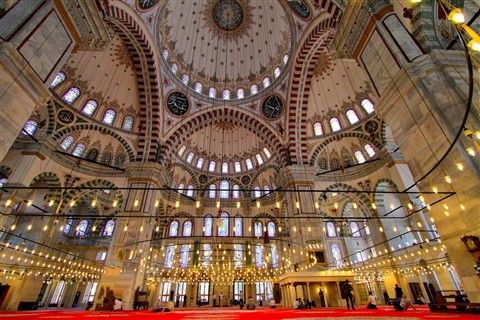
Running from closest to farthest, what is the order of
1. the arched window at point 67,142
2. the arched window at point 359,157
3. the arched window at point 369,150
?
the arched window at point 67,142 → the arched window at point 369,150 → the arched window at point 359,157

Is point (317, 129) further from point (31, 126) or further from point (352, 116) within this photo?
point (31, 126)

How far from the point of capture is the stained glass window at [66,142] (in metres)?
15.9

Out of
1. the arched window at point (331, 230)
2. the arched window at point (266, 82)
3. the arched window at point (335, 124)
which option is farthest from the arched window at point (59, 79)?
the arched window at point (331, 230)

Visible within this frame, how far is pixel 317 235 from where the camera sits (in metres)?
13.9

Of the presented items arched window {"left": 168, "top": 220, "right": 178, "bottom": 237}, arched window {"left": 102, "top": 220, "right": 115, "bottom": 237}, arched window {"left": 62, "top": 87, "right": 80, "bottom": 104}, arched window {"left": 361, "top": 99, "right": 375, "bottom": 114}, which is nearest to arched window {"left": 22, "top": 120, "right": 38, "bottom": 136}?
arched window {"left": 62, "top": 87, "right": 80, "bottom": 104}

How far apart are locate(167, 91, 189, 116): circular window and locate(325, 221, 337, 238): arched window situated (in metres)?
16.0

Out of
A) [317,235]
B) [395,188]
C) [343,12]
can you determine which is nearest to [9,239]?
[317,235]

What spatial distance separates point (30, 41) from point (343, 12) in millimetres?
9355

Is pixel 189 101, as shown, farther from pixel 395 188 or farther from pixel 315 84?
pixel 395 188

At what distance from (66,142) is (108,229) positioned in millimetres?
10535

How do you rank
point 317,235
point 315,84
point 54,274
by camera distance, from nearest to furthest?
point 317,235
point 54,274
point 315,84

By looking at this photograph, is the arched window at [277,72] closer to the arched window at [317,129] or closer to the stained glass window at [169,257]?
the arched window at [317,129]

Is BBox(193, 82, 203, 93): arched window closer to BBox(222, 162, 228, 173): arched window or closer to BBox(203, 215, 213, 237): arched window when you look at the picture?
BBox(222, 162, 228, 173): arched window

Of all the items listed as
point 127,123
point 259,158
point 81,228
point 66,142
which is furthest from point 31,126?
point 259,158
